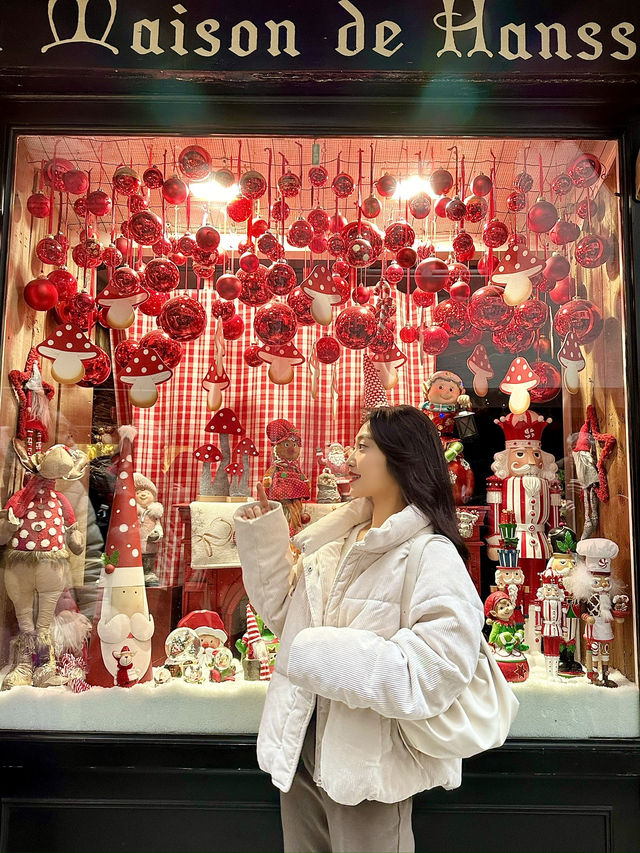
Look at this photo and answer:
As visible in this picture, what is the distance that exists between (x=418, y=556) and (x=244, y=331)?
1379mm

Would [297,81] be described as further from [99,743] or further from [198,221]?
[99,743]

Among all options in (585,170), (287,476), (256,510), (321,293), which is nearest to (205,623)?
(287,476)

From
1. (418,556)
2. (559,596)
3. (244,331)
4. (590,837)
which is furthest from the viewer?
(244,331)

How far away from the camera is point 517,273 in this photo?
2852 millimetres

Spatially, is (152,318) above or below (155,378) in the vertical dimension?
above

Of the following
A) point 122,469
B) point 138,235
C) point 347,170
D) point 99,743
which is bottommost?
point 99,743

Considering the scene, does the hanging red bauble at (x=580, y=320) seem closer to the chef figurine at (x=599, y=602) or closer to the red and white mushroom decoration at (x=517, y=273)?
the red and white mushroom decoration at (x=517, y=273)

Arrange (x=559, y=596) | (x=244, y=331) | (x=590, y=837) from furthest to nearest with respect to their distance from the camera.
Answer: (x=244, y=331) < (x=559, y=596) < (x=590, y=837)

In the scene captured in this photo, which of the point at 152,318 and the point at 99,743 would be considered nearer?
the point at 99,743

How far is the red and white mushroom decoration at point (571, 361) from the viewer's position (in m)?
2.77

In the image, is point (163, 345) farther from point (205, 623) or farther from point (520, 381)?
point (520, 381)

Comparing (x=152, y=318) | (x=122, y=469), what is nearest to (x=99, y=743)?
(x=122, y=469)

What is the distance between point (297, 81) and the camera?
8.25 feet

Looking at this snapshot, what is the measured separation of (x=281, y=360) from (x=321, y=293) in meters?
0.29
